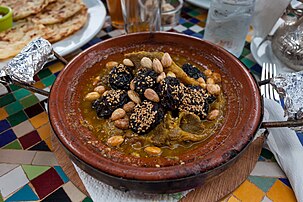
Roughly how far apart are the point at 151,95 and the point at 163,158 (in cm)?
22

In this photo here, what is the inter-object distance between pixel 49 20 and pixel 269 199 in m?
1.42

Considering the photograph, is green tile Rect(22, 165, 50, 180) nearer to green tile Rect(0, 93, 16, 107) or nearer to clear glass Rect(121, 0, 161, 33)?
green tile Rect(0, 93, 16, 107)

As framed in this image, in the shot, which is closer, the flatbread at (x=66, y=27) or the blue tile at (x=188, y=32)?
the flatbread at (x=66, y=27)

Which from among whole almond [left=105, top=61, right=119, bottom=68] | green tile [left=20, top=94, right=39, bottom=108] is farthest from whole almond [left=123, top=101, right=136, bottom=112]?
green tile [left=20, top=94, right=39, bottom=108]

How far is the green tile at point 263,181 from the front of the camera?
1042 mm

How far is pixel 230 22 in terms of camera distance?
153 cm

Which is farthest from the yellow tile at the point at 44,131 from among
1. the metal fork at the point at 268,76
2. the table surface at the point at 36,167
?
the metal fork at the point at 268,76

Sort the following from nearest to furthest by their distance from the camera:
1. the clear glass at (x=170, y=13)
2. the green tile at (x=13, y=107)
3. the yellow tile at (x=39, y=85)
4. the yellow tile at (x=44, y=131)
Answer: the yellow tile at (x=44, y=131), the green tile at (x=13, y=107), the yellow tile at (x=39, y=85), the clear glass at (x=170, y=13)

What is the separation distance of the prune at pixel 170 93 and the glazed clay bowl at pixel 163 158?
0.52 ft

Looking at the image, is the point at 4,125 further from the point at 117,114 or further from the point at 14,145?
the point at 117,114

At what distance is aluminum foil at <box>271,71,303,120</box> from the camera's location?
920mm

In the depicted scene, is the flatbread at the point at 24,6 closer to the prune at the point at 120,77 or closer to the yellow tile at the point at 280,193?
the prune at the point at 120,77

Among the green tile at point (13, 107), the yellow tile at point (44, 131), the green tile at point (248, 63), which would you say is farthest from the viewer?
the green tile at point (248, 63)

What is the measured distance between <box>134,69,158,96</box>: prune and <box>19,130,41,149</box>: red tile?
1.60 ft
